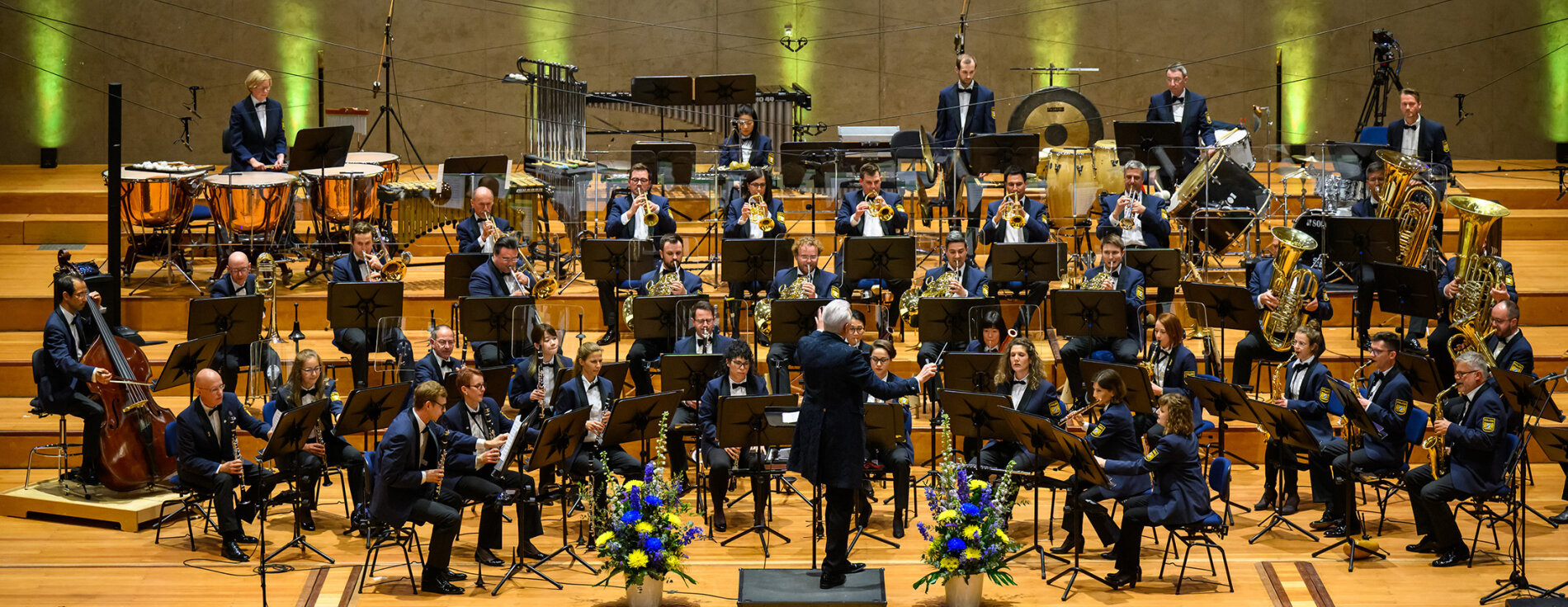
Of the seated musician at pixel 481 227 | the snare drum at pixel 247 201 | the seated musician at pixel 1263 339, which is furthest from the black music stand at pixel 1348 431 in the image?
the snare drum at pixel 247 201

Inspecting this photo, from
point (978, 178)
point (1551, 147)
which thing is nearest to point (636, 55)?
point (978, 178)

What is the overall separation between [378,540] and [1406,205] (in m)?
7.05

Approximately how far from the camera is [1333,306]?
10.7m

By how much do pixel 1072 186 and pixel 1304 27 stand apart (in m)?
5.80

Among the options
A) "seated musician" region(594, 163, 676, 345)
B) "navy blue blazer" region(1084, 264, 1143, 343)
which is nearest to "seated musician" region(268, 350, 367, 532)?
"seated musician" region(594, 163, 676, 345)

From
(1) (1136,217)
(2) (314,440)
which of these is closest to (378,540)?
(2) (314,440)

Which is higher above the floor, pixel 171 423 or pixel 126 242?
pixel 126 242

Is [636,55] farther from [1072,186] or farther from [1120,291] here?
[1120,291]

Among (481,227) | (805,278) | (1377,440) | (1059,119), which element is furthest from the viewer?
(1059,119)

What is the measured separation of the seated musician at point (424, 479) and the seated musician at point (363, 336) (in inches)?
55.7

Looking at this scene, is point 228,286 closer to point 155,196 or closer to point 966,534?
point 155,196

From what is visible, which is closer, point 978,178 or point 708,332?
point 708,332

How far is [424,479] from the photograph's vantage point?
677cm

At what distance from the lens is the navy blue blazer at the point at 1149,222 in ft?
34.0
